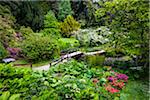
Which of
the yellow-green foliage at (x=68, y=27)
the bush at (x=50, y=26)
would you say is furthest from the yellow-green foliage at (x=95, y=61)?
the yellow-green foliage at (x=68, y=27)

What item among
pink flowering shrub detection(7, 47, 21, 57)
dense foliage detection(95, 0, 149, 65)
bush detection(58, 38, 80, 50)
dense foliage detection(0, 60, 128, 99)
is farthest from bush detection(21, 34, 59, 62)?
dense foliage detection(0, 60, 128, 99)

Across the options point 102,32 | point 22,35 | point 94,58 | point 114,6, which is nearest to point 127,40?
point 114,6

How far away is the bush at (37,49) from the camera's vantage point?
13188mm

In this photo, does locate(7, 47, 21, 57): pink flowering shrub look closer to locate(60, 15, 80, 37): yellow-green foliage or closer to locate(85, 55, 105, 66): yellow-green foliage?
locate(85, 55, 105, 66): yellow-green foliage

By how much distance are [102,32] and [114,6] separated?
1007 cm

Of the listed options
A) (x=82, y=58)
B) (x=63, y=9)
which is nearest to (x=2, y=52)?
(x=82, y=58)

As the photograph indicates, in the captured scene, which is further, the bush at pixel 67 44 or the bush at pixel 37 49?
the bush at pixel 67 44

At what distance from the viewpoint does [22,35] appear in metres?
15.9

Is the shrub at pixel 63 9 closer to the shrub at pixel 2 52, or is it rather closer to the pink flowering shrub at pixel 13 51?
the pink flowering shrub at pixel 13 51

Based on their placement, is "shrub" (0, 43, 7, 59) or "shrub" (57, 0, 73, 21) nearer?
"shrub" (0, 43, 7, 59)

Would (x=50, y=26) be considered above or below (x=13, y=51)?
above

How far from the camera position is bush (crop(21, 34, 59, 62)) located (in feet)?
43.3

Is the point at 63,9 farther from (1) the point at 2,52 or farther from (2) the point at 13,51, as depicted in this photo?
(1) the point at 2,52

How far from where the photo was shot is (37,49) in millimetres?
13297
